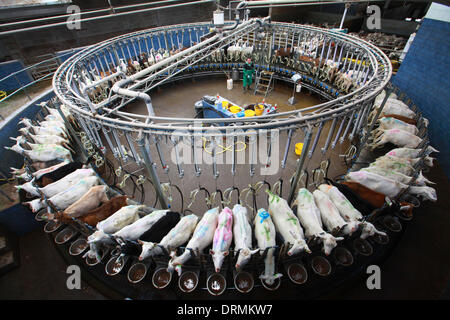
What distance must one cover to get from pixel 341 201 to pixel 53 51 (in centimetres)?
1600

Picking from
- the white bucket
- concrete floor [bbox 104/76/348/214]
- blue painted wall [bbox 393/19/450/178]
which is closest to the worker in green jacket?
concrete floor [bbox 104/76/348/214]

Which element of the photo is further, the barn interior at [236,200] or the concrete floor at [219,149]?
the concrete floor at [219,149]

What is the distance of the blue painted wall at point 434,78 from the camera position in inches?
268

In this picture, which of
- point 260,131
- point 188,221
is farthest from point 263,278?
point 260,131

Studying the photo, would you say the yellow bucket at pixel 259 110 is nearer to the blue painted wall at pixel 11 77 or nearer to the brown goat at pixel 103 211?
the brown goat at pixel 103 211

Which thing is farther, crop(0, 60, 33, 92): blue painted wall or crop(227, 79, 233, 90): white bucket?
crop(227, 79, 233, 90): white bucket

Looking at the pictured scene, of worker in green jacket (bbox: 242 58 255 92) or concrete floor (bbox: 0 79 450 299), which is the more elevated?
worker in green jacket (bbox: 242 58 255 92)

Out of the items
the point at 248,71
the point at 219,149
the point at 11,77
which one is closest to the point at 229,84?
the point at 248,71

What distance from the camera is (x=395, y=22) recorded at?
17.9 m

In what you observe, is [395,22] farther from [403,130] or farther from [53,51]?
[53,51]

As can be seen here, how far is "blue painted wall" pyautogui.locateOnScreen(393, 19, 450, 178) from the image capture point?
22.3 feet

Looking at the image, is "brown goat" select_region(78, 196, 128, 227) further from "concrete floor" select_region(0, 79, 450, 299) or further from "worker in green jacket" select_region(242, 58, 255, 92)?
"worker in green jacket" select_region(242, 58, 255, 92)

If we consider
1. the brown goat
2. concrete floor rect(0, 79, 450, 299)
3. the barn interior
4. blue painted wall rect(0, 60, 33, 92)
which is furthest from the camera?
blue painted wall rect(0, 60, 33, 92)

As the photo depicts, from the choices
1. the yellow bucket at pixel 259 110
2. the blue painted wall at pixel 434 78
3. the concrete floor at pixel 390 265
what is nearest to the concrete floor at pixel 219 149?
the concrete floor at pixel 390 265
